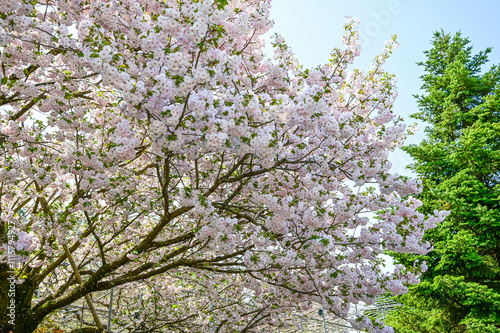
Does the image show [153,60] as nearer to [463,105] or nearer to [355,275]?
[355,275]

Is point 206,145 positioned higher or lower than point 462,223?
lower

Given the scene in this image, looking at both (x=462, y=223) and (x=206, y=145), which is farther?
(x=462, y=223)

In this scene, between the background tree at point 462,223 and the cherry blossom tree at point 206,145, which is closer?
the cherry blossom tree at point 206,145

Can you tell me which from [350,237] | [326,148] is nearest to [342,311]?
[350,237]

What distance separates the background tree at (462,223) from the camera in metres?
10.3

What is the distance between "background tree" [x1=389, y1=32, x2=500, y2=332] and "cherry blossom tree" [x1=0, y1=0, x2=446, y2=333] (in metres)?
6.12

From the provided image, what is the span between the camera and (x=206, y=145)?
133 inches

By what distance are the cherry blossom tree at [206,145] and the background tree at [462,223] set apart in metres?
6.12

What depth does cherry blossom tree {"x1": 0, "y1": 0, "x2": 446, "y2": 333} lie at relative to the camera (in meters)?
3.40

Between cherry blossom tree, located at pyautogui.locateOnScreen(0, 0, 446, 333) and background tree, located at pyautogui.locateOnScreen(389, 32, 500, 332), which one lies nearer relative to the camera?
cherry blossom tree, located at pyautogui.locateOnScreen(0, 0, 446, 333)

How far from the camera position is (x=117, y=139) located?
326 cm

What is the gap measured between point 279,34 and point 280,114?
2224 millimetres

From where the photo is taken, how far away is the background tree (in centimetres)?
1029

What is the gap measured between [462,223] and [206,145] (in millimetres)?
10025
